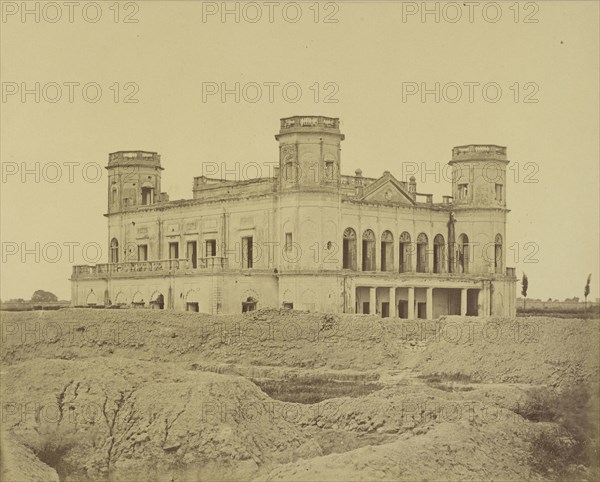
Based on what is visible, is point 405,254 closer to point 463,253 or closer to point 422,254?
point 422,254

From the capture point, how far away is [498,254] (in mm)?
48875

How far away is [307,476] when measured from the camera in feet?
76.9

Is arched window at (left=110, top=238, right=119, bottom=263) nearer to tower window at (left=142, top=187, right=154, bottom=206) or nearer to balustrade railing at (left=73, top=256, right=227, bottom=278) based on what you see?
tower window at (left=142, top=187, right=154, bottom=206)

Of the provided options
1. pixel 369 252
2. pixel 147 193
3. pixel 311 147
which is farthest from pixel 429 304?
pixel 147 193

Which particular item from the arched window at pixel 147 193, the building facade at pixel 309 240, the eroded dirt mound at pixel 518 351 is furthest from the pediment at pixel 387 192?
the arched window at pixel 147 193

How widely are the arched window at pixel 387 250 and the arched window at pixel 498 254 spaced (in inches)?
214

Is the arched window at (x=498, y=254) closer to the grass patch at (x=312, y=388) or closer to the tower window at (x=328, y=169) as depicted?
the tower window at (x=328, y=169)

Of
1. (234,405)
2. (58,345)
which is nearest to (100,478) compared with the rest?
(234,405)

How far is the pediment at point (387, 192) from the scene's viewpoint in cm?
4628

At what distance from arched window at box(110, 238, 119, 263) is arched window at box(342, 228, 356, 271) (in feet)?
45.4

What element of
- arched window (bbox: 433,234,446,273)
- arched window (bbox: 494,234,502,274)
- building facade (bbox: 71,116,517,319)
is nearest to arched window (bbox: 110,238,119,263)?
building facade (bbox: 71,116,517,319)

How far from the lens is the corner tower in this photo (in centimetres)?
5062

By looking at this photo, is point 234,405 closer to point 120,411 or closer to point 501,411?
point 120,411

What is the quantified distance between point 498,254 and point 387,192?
21.1ft
